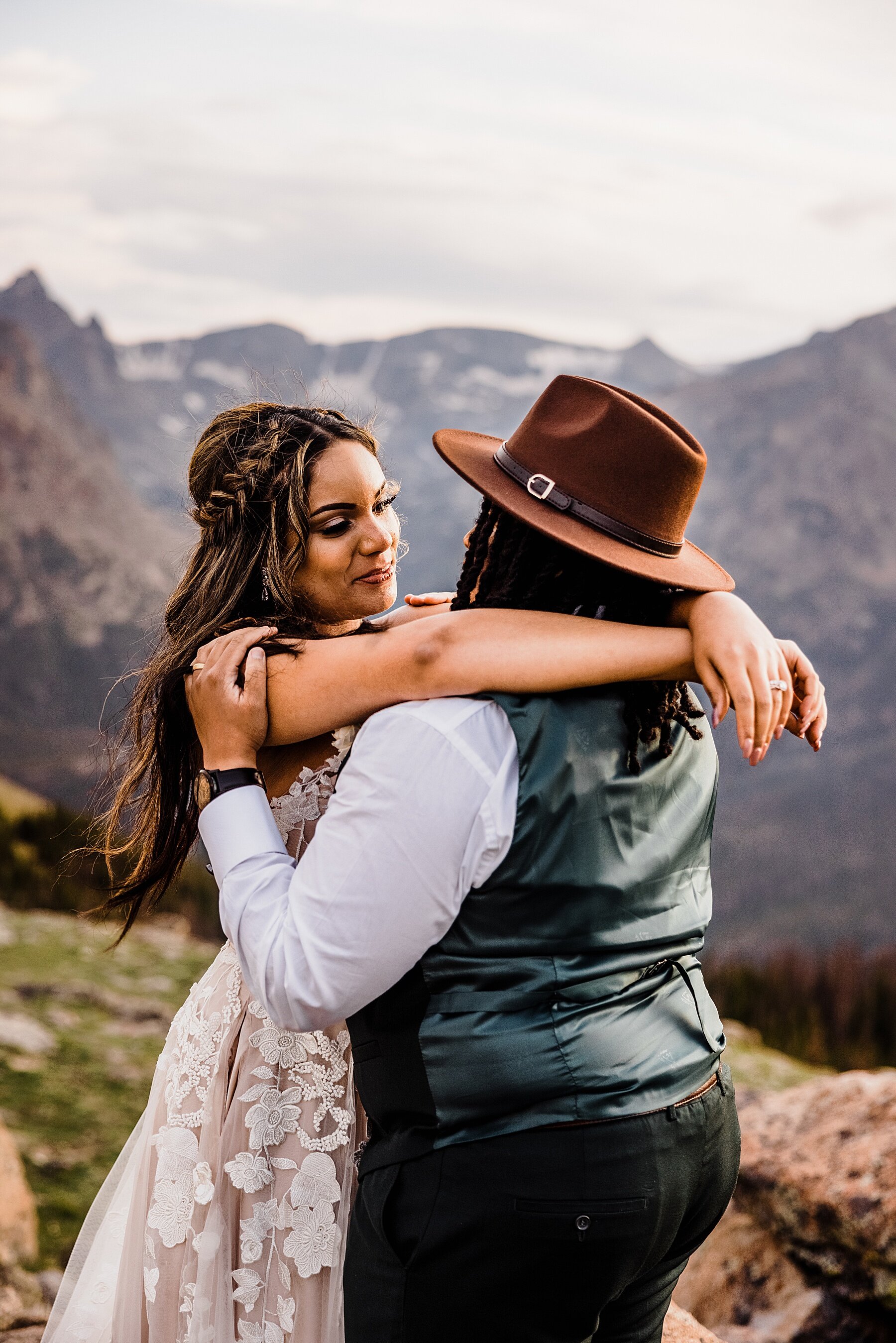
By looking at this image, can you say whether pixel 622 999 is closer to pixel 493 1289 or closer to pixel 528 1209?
pixel 528 1209

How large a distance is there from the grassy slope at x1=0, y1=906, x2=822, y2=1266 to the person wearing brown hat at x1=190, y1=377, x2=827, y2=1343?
391 centimetres

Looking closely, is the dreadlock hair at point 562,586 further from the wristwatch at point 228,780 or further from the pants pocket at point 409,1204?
the pants pocket at point 409,1204

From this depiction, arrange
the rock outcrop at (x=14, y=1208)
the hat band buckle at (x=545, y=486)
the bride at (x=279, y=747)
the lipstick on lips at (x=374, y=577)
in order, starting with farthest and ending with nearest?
the rock outcrop at (x=14, y=1208), the lipstick on lips at (x=374, y=577), the hat band buckle at (x=545, y=486), the bride at (x=279, y=747)

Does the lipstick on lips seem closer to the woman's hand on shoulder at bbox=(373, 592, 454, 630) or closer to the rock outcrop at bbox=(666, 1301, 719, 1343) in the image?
the woman's hand on shoulder at bbox=(373, 592, 454, 630)

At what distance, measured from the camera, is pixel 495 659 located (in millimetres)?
1364

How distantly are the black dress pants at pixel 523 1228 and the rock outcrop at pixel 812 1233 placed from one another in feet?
6.44

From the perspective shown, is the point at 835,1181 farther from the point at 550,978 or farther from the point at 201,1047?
the point at 550,978

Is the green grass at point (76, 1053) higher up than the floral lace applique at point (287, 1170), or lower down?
lower down

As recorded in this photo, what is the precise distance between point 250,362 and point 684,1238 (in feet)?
6.86

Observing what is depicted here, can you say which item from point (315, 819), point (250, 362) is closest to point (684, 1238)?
point (315, 819)

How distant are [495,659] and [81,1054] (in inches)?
255

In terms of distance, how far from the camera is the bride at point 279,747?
1.41m

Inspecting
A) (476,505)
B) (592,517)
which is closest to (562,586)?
(592,517)

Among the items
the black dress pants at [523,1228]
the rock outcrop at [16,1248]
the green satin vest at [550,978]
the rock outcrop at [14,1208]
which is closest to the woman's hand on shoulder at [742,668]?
the green satin vest at [550,978]
